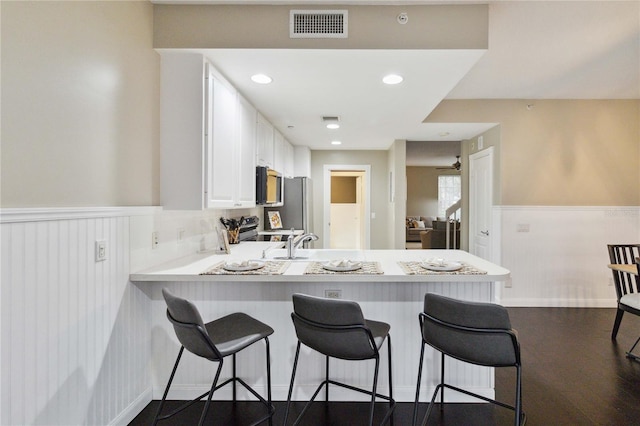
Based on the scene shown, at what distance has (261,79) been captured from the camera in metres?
2.56

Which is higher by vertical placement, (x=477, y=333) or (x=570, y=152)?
(x=570, y=152)

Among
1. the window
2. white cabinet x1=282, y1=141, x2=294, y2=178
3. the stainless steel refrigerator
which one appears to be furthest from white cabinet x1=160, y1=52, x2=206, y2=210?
the window

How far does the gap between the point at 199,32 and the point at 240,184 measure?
1159 millimetres

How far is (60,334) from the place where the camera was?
142 cm

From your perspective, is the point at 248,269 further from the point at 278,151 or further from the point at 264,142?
the point at 278,151

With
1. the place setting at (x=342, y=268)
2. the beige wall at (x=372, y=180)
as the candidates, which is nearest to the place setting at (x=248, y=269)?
the place setting at (x=342, y=268)

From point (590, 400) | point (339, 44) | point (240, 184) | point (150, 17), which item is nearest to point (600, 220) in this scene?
point (590, 400)

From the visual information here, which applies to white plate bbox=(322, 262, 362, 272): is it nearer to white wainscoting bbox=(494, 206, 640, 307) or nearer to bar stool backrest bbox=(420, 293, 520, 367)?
bar stool backrest bbox=(420, 293, 520, 367)

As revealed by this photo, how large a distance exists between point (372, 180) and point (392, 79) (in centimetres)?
393

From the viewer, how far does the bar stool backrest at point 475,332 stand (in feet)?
4.74

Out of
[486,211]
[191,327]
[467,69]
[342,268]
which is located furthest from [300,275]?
[486,211]

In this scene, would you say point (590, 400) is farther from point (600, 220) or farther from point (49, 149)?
point (49, 149)

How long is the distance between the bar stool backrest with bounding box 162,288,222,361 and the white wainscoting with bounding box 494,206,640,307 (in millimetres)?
3736

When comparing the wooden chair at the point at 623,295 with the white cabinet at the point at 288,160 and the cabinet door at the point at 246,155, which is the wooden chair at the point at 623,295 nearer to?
the cabinet door at the point at 246,155
